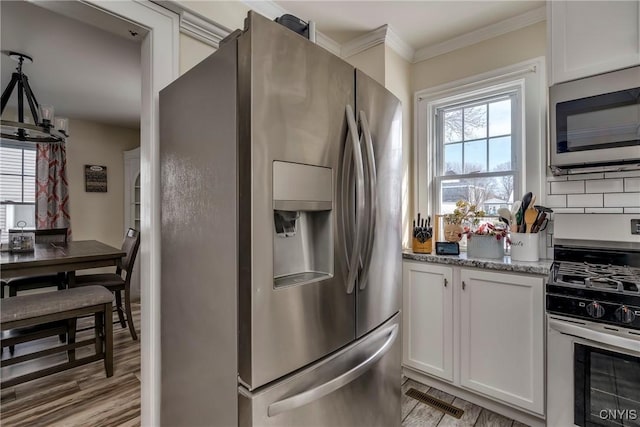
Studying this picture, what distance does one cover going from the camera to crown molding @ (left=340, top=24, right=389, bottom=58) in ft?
7.30

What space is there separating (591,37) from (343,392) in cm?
210

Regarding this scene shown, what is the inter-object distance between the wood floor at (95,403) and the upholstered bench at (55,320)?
0.12m

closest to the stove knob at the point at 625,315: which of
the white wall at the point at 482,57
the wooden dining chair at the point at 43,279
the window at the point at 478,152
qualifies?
the window at the point at 478,152

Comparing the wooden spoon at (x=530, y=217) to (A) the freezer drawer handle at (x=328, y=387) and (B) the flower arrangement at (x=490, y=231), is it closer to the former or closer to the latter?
(B) the flower arrangement at (x=490, y=231)

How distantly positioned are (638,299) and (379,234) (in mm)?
1018

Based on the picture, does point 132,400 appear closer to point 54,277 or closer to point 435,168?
point 54,277

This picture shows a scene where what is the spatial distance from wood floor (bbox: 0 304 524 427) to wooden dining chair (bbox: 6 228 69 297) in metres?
0.86

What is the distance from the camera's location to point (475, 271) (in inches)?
73.5

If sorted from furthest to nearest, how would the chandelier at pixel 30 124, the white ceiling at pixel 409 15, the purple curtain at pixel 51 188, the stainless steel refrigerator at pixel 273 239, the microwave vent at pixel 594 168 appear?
the purple curtain at pixel 51 188 < the chandelier at pixel 30 124 < the white ceiling at pixel 409 15 < the microwave vent at pixel 594 168 < the stainless steel refrigerator at pixel 273 239

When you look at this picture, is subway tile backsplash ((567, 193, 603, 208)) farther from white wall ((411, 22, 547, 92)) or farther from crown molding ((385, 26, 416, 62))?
crown molding ((385, 26, 416, 62))

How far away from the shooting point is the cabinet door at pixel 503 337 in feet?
5.49

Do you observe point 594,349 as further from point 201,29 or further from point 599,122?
point 201,29

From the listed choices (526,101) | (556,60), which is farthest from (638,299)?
(526,101)

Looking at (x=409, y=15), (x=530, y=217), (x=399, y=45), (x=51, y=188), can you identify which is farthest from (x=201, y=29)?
(x=51, y=188)
